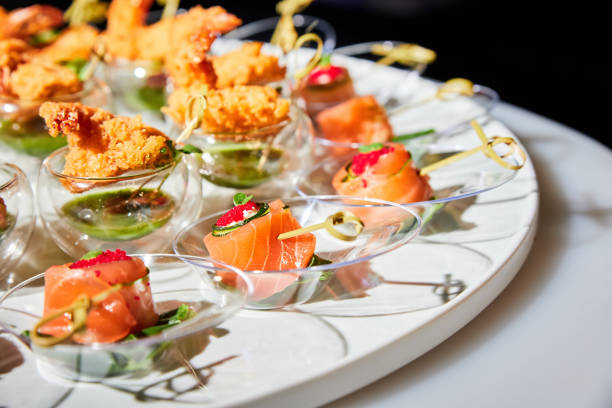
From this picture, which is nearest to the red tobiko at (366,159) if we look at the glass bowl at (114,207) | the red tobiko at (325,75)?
the glass bowl at (114,207)

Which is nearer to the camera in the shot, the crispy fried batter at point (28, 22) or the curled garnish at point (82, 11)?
the crispy fried batter at point (28, 22)

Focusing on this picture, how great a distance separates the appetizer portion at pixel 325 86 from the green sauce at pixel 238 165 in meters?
0.63

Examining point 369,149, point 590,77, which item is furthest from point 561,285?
point 590,77

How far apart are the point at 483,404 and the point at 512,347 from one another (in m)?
0.20

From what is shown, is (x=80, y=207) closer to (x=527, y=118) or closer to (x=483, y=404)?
(x=483, y=404)

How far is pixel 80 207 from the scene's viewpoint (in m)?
1.66

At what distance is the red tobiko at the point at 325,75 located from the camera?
8.58ft

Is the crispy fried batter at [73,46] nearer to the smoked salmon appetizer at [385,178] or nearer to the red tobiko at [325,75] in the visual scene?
the red tobiko at [325,75]

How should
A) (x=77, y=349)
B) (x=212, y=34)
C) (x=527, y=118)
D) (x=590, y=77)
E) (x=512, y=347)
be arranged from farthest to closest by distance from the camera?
(x=590, y=77), (x=527, y=118), (x=212, y=34), (x=512, y=347), (x=77, y=349)

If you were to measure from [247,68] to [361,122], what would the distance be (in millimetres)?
446

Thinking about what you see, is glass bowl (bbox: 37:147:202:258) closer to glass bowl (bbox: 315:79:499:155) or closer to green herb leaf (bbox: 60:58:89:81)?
glass bowl (bbox: 315:79:499:155)

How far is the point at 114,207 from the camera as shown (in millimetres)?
1636

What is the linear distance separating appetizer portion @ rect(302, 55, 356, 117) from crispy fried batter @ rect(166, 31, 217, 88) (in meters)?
0.60

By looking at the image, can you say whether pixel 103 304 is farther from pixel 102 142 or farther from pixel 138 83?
pixel 138 83
